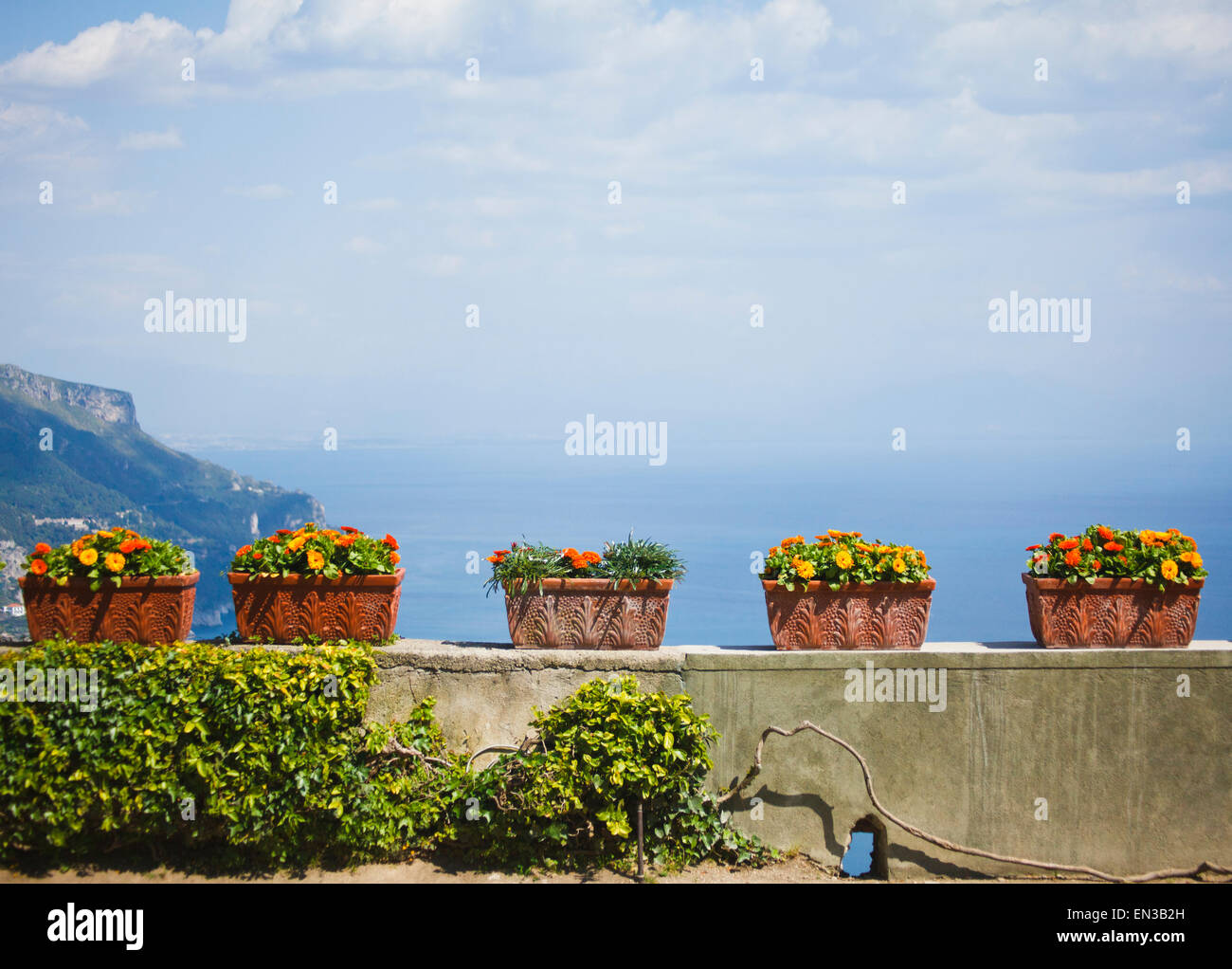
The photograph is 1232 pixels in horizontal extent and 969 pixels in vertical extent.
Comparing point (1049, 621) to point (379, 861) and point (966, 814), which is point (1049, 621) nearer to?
point (966, 814)

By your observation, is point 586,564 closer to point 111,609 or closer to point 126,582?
point 126,582

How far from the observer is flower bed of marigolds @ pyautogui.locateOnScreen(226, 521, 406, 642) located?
210 inches

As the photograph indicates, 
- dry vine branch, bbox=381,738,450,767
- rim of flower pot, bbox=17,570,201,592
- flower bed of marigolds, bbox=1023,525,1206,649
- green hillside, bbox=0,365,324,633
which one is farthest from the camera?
green hillside, bbox=0,365,324,633

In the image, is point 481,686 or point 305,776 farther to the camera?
point 481,686

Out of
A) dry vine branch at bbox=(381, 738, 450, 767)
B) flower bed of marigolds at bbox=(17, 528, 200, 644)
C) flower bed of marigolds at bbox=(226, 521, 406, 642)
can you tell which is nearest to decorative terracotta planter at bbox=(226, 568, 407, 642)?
flower bed of marigolds at bbox=(226, 521, 406, 642)

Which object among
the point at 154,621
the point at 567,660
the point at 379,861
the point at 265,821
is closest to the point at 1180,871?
the point at 567,660

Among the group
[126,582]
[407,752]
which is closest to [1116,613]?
[407,752]

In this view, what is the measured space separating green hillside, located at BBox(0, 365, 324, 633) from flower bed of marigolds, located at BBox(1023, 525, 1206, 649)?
2352cm

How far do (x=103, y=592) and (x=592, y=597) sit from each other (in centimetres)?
276

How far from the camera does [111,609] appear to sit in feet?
17.4

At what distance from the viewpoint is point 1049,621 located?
5.45m

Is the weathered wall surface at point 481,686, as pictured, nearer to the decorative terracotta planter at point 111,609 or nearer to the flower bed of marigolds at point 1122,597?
the decorative terracotta planter at point 111,609

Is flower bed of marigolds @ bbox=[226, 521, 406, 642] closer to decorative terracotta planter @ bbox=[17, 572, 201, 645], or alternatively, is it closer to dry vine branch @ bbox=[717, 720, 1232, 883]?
decorative terracotta planter @ bbox=[17, 572, 201, 645]

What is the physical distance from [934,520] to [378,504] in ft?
170
